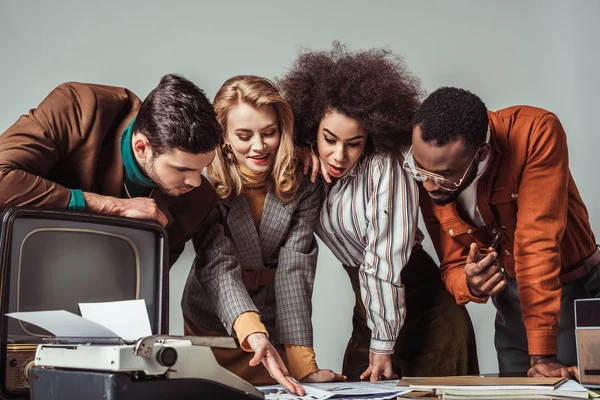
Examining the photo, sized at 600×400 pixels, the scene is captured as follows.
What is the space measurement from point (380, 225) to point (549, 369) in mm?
547

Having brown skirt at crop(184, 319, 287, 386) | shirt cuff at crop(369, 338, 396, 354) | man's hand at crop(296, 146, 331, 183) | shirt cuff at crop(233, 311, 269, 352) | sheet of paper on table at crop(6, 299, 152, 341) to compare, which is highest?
man's hand at crop(296, 146, 331, 183)

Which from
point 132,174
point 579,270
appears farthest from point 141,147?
point 579,270

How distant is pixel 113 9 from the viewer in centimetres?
286

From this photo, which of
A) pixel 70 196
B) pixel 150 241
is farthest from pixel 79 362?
pixel 70 196

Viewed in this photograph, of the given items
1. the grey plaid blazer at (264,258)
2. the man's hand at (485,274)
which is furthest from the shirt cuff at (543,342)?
the grey plaid blazer at (264,258)

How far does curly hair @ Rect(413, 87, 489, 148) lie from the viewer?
5.95ft

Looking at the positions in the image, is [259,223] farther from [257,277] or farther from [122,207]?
[122,207]

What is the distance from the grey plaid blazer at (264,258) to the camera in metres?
1.85

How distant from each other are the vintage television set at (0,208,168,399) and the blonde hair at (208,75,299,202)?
1.61 feet

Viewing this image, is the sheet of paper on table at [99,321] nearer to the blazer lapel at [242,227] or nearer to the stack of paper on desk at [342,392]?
the stack of paper on desk at [342,392]

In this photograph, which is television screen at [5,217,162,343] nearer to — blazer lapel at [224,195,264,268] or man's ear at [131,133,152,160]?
man's ear at [131,133,152,160]

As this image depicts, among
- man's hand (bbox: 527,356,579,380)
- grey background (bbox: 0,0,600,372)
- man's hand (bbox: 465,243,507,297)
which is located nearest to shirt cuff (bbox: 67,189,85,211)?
A: man's hand (bbox: 465,243,507,297)

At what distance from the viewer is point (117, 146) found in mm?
1697

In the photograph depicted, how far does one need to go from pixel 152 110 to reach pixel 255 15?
156 centimetres
